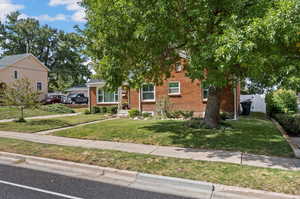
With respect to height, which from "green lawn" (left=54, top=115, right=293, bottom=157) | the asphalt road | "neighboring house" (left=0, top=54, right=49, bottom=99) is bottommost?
the asphalt road

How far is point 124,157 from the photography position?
22.5ft

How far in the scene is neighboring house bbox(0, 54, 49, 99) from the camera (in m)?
33.7

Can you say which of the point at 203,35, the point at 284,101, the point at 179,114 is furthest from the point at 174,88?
the point at 203,35

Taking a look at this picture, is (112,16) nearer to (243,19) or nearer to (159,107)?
(243,19)

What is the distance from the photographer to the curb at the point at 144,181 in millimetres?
4613

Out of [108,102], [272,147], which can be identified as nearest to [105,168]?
[272,147]

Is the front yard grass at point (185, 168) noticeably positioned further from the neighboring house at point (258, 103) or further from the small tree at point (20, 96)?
the neighboring house at point (258, 103)

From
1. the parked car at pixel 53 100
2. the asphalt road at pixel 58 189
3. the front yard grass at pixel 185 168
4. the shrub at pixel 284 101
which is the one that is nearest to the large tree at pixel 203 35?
the front yard grass at pixel 185 168

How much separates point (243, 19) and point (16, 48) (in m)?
57.0

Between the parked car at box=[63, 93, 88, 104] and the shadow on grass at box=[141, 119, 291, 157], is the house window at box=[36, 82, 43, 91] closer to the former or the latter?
the parked car at box=[63, 93, 88, 104]

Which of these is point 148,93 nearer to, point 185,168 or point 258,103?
point 258,103

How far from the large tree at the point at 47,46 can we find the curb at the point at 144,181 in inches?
1835

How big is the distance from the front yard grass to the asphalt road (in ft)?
3.00

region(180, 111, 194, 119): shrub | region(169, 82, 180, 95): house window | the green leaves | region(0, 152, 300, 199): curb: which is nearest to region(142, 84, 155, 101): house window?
region(169, 82, 180, 95): house window
